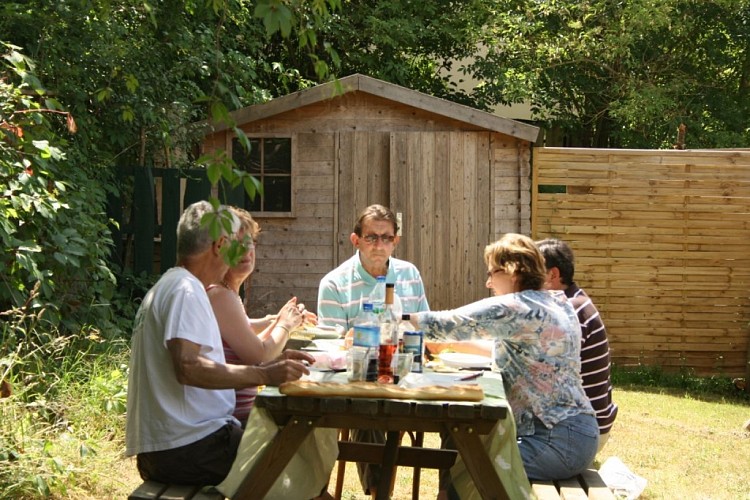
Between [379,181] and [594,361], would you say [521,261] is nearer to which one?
[594,361]

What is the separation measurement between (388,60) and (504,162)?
18.8 ft

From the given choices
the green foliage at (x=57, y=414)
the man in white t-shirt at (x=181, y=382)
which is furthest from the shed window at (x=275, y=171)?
the man in white t-shirt at (x=181, y=382)

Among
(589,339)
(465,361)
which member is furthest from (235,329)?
(589,339)

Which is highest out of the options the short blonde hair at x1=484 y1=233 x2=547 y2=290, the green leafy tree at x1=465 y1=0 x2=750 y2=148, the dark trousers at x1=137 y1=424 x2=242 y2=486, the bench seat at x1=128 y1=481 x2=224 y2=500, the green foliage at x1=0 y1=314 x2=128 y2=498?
the green leafy tree at x1=465 y1=0 x2=750 y2=148

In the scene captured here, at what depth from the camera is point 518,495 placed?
358cm

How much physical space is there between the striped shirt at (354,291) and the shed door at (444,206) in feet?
17.5

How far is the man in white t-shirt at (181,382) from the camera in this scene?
3592 millimetres

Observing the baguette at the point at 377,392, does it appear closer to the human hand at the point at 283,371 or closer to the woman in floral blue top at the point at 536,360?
the human hand at the point at 283,371

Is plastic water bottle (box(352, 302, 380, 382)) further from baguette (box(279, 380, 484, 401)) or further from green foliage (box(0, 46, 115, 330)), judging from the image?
green foliage (box(0, 46, 115, 330))

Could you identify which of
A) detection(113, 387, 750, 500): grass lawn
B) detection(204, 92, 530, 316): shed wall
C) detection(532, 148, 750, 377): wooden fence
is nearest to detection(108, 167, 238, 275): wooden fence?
detection(204, 92, 530, 316): shed wall

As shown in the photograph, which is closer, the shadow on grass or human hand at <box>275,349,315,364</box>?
human hand at <box>275,349,315,364</box>

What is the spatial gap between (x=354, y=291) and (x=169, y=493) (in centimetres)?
214

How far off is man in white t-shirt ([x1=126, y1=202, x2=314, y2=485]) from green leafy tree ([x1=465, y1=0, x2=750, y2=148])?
1301cm

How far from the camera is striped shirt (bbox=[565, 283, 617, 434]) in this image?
5.06 meters
